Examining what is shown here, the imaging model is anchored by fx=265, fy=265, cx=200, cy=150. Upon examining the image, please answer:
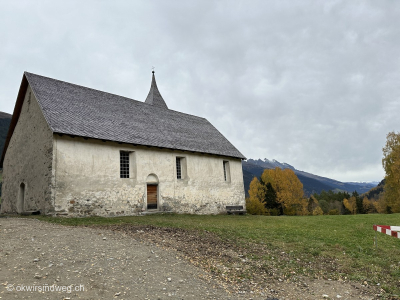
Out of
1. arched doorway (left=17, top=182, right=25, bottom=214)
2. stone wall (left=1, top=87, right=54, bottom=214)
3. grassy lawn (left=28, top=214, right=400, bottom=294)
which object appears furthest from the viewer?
arched doorway (left=17, top=182, right=25, bottom=214)

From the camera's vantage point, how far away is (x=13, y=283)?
504cm

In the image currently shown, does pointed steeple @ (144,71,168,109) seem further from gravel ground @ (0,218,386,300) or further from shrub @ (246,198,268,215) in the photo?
shrub @ (246,198,268,215)

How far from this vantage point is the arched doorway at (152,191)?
1897cm

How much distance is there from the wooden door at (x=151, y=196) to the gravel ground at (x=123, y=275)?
35.5ft

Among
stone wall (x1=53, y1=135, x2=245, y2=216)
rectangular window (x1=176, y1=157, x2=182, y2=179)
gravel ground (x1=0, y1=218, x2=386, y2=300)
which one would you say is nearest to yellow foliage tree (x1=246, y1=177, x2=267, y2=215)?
stone wall (x1=53, y1=135, x2=245, y2=216)

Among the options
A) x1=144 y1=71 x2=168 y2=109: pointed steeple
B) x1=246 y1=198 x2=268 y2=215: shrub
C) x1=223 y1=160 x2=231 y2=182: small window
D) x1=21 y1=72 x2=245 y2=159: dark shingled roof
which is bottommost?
x1=246 y1=198 x2=268 y2=215: shrub

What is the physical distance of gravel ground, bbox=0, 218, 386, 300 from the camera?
5.04 meters

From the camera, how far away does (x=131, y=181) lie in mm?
18047

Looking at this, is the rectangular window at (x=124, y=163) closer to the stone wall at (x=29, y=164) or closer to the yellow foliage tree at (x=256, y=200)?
the stone wall at (x=29, y=164)

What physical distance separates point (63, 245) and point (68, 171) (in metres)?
8.89

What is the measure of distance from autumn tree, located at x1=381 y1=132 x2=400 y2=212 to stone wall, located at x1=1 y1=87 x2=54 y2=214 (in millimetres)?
37154

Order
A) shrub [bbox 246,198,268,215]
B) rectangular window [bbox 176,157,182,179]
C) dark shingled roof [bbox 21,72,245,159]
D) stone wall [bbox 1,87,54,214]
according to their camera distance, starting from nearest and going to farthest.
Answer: stone wall [bbox 1,87,54,214] < dark shingled roof [bbox 21,72,245,159] < rectangular window [bbox 176,157,182,179] < shrub [bbox 246,198,268,215]

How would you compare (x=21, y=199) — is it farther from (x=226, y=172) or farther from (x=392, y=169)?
(x=392, y=169)

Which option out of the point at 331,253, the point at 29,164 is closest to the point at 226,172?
the point at 29,164
